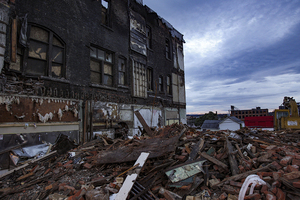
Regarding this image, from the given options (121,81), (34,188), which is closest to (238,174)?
(34,188)

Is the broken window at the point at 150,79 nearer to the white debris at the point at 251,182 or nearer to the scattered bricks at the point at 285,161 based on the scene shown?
the scattered bricks at the point at 285,161

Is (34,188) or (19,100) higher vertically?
(19,100)

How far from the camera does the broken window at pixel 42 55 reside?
22.1ft

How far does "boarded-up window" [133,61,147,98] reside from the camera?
11.7 meters

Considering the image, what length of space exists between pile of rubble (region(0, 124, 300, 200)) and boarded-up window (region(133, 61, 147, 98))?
244 inches

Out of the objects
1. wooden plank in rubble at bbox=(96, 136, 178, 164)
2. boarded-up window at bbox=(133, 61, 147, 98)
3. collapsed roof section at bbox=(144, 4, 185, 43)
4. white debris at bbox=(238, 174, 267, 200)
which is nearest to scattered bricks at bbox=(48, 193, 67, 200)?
wooden plank in rubble at bbox=(96, 136, 178, 164)

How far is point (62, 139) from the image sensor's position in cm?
744

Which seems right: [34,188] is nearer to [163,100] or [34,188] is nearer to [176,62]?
[163,100]

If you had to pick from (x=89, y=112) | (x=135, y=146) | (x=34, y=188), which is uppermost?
(x=89, y=112)

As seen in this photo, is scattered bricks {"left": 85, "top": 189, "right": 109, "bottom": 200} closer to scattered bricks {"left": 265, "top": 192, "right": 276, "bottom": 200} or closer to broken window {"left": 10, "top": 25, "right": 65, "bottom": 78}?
scattered bricks {"left": 265, "top": 192, "right": 276, "bottom": 200}

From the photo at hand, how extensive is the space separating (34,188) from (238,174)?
5.38 metres

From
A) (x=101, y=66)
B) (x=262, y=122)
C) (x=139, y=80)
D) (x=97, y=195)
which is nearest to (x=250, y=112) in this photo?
(x=262, y=122)

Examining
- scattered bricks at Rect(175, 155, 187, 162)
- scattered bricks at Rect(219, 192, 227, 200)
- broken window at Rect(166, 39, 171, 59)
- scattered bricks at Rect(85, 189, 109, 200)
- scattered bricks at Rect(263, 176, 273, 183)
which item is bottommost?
scattered bricks at Rect(85, 189, 109, 200)

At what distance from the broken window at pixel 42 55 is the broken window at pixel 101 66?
5.76ft
